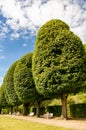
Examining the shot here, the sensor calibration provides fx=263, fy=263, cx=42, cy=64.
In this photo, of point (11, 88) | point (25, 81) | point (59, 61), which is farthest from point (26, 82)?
point (59, 61)

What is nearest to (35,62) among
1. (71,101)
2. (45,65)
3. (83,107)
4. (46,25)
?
(45,65)

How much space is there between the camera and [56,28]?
3484 centimetres

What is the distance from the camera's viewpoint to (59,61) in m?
32.2

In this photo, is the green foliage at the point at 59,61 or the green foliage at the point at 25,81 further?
the green foliage at the point at 25,81

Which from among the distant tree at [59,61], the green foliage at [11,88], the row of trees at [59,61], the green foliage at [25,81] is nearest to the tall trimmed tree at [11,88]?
the green foliage at [11,88]

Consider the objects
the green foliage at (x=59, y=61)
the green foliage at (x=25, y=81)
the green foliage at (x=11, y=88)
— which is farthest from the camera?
the green foliage at (x=11, y=88)

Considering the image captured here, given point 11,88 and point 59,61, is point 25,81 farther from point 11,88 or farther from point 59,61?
point 59,61

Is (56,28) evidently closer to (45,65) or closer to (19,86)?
(45,65)

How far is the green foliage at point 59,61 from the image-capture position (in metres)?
31.0

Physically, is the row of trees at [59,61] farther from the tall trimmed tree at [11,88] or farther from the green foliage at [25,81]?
the tall trimmed tree at [11,88]

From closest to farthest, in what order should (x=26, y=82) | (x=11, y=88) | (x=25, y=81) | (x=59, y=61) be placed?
(x=59, y=61) < (x=26, y=82) < (x=25, y=81) < (x=11, y=88)

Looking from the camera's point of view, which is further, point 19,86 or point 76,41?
point 19,86

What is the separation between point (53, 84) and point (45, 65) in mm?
2957

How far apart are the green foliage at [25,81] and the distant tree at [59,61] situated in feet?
28.6
